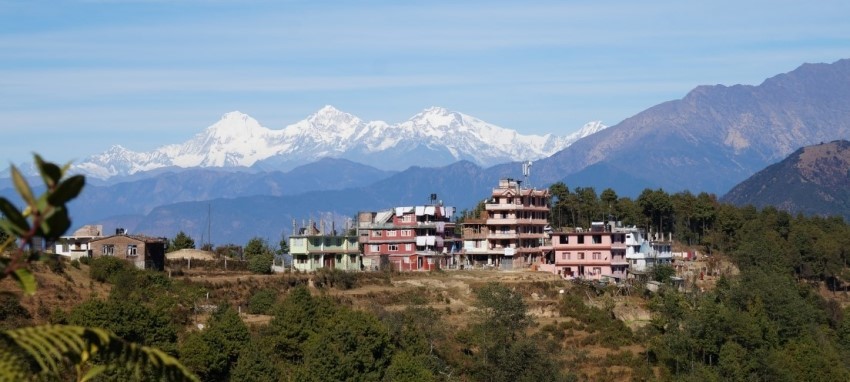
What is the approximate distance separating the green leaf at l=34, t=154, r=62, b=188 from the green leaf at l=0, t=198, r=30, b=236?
16 cm

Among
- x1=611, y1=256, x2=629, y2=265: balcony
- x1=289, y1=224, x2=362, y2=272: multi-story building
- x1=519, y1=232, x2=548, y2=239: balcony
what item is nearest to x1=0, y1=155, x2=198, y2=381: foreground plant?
x1=289, y1=224, x2=362, y2=272: multi-story building

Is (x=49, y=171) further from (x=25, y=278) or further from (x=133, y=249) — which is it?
(x=133, y=249)

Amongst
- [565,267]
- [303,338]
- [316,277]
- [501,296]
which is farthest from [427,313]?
[565,267]

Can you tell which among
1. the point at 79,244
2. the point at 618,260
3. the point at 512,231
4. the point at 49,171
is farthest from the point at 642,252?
the point at 49,171

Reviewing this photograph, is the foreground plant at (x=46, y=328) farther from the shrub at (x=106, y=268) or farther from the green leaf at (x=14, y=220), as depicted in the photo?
the shrub at (x=106, y=268)

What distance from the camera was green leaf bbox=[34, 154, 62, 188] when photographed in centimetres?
382

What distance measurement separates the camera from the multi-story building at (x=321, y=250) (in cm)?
8262

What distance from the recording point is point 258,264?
7550cm

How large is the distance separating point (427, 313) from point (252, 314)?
31.6ft

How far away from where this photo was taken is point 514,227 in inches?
3620

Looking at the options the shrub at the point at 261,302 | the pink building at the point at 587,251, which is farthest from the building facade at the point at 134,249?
the pink building at the point at 587,251

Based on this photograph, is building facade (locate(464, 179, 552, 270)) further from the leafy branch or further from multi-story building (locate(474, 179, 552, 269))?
the leafy branch

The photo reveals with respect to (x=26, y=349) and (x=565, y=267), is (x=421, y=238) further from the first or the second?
(x=26, y=349)

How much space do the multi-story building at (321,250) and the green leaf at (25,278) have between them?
255 feet
